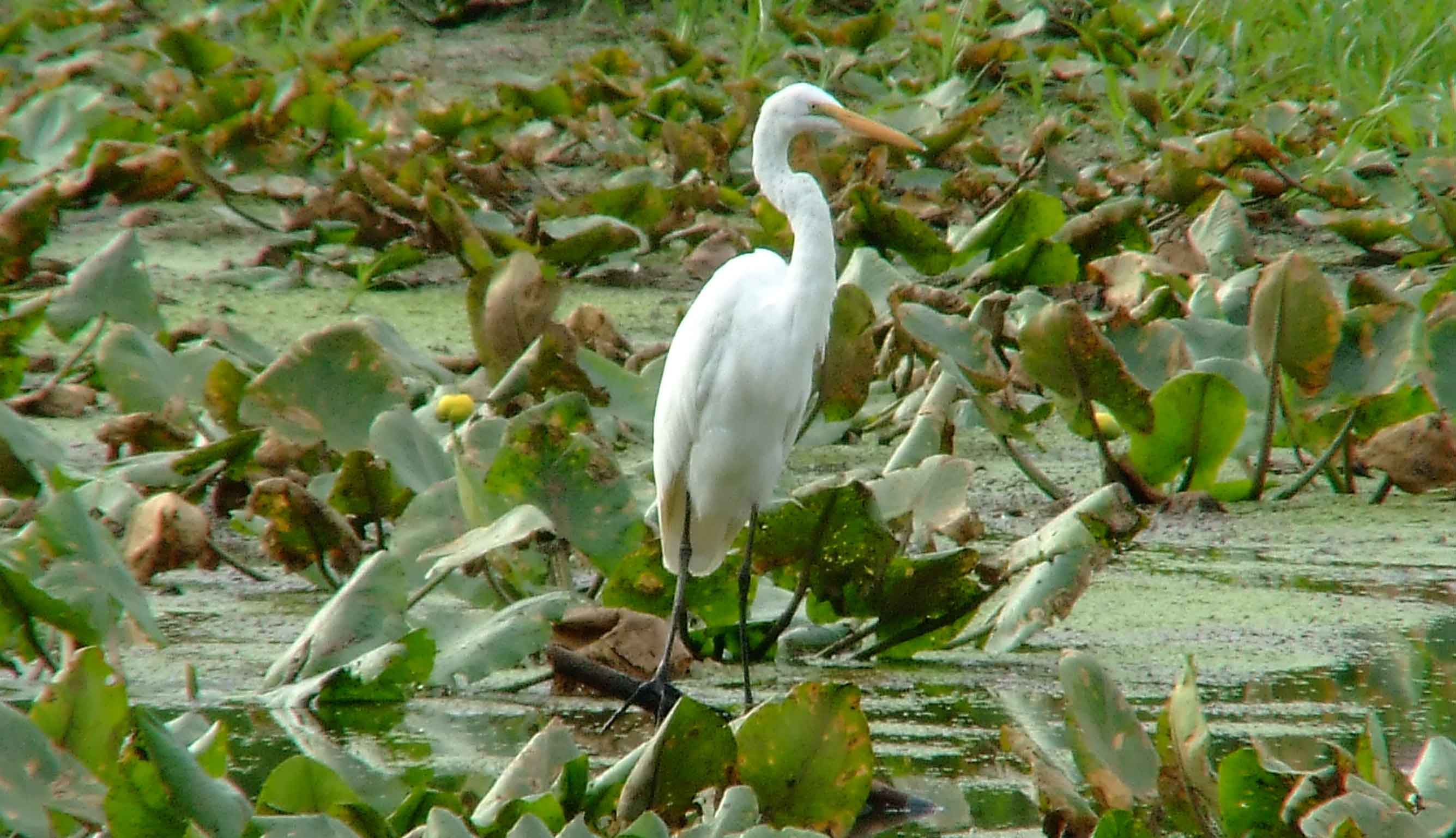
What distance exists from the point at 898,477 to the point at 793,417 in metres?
0.29

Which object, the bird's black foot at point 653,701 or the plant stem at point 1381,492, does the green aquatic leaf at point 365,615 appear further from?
the plant stem at point 1381,492

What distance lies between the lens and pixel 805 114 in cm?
301

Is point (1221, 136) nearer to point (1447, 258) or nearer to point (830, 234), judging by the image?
point (1447, 258)

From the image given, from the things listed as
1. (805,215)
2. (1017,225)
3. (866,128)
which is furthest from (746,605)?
(1017,225)

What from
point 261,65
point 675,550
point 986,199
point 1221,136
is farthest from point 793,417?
point 261,65

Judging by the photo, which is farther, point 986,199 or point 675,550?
point 986,199

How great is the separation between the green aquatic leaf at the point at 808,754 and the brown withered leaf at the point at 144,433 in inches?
62.9

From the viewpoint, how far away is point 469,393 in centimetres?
324

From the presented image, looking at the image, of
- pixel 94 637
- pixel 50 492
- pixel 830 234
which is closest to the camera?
pixel 94 637

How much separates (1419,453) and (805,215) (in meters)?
1.12

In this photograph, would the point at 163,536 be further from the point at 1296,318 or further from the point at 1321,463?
the point at 1321,463

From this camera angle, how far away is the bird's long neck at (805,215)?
2814 millimetres

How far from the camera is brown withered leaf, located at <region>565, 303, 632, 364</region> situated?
11.6ft

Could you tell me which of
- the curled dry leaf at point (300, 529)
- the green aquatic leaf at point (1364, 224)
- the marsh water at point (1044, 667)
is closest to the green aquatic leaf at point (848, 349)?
the marsh water at point (1044, 667)
